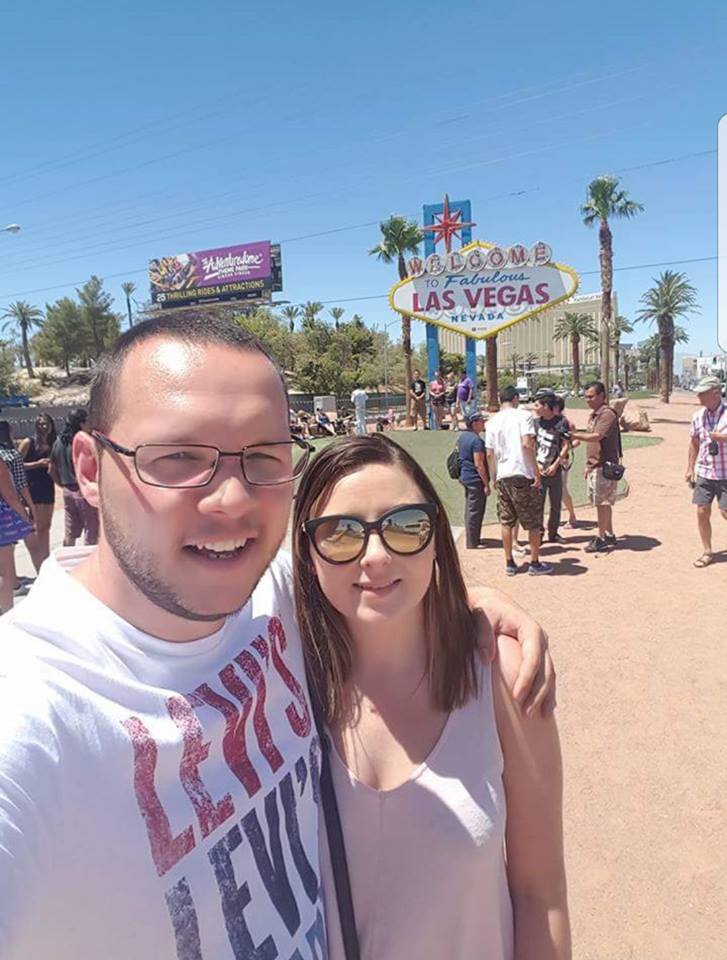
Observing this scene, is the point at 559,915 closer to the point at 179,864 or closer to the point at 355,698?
the point at 355,698

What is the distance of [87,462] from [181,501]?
0.76 feet

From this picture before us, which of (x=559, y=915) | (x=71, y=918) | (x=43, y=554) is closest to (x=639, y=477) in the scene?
(x=43, y=554)

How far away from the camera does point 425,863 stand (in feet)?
3.97

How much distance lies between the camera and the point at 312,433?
22062 millimetres

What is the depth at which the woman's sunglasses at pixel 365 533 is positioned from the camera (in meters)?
1.40

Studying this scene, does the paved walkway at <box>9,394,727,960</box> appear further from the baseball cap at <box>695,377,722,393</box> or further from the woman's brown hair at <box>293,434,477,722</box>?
the baseball cap at <box>695,377,722,393</box>

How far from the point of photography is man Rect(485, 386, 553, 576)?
255 inches

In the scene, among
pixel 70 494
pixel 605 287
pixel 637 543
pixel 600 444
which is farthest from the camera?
pixel 605 287

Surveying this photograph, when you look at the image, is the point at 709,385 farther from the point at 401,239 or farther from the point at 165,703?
the point at 401,239

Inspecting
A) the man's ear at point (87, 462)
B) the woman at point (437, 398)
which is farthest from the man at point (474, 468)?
the woman at point (437, 398)

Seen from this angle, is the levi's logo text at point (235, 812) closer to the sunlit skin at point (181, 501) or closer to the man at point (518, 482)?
the sunlit skin at point (181, 501)

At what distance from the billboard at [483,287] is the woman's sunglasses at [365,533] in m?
15.2

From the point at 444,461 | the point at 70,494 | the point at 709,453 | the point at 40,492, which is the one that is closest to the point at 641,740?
the point at 709,453

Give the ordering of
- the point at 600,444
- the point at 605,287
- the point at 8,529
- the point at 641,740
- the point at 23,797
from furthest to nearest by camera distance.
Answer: the point at 605,287 → the point at 600,444 → the point at 8,529 → the point at 641,740 → the point at 23,797
